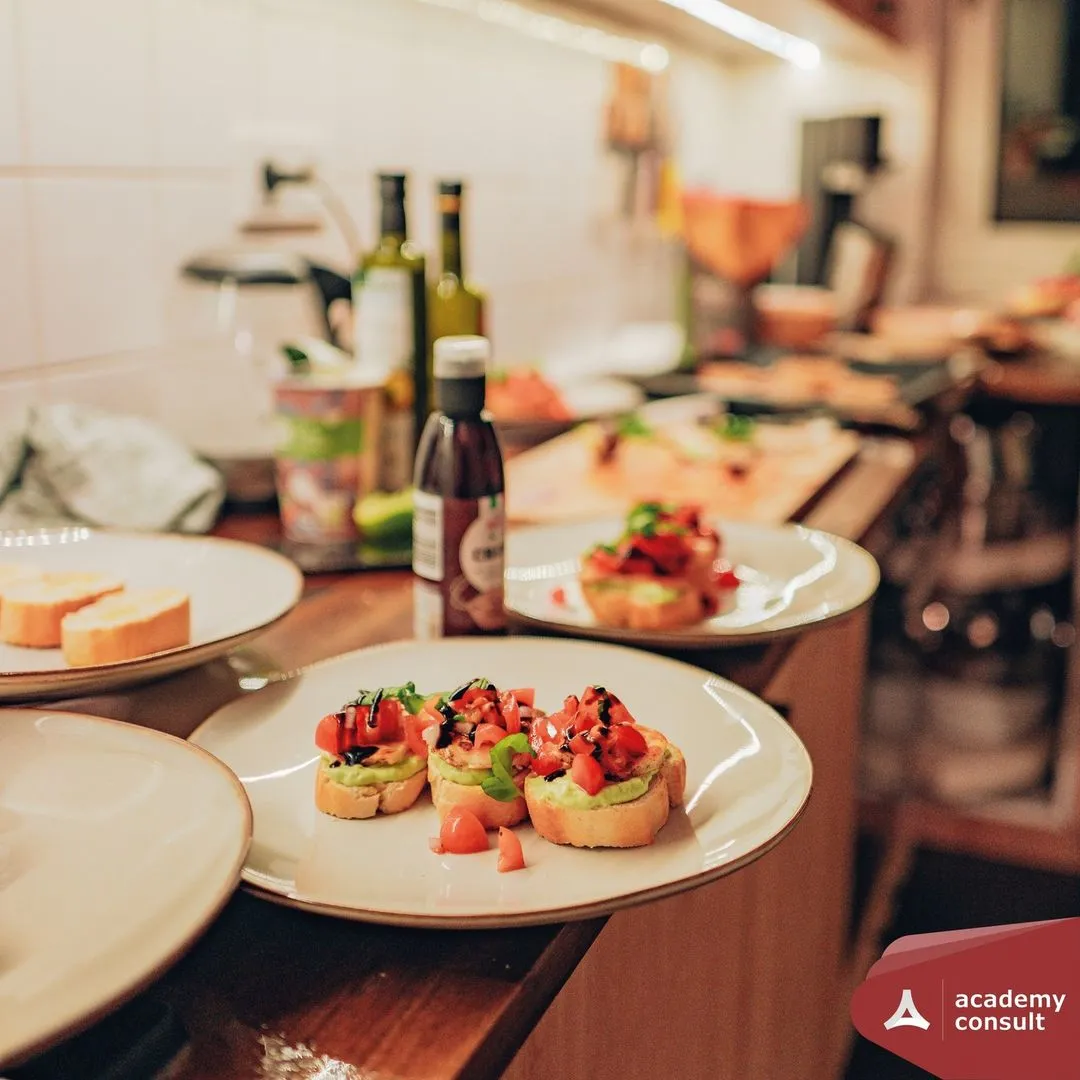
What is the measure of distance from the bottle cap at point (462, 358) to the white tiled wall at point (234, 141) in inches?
24.4

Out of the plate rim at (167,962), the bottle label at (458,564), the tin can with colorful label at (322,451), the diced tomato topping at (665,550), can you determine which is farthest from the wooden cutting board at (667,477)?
the plate rim at (167,962)

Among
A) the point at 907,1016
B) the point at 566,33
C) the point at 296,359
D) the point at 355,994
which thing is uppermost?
the point at 566,33

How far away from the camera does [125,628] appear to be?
32.9 inches

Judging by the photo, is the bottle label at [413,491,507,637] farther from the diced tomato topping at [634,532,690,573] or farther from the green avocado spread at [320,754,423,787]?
the green avocado spread at [320,754,423,787]

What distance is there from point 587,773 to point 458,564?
0.31 m

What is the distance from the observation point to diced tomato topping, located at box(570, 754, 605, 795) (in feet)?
2.12

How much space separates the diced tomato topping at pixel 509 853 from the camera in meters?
0.63

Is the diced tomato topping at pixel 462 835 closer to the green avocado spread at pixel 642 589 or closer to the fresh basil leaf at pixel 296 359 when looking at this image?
the green avocado spread at pixel 642 589

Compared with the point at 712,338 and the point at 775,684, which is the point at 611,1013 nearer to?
the point at 775,684

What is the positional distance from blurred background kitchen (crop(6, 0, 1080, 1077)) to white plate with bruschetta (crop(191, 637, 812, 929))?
66 cm

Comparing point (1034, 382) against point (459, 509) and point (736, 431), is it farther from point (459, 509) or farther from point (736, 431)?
point (459, 509)

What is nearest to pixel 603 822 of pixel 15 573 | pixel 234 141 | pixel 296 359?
pixel 15 573

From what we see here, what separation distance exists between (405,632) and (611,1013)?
40 centimetres

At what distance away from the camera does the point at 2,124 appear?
125 centimetres
